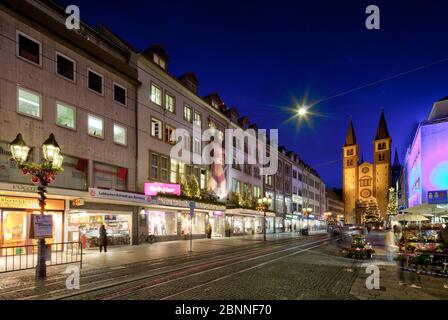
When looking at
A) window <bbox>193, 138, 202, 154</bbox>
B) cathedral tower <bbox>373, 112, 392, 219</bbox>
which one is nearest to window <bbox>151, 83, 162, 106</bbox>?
window <bbox>193, 138, 202, 154</bbox>

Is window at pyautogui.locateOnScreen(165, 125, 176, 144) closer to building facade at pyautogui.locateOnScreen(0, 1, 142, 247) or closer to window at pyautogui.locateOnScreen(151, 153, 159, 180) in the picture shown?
window at pyautogui.locateOnScreen(151, 153, 159, 180)

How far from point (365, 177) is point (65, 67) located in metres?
120

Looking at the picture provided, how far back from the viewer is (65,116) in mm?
21469

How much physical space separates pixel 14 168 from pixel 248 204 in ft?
107

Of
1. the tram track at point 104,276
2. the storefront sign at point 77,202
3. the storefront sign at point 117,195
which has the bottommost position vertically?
the tram track at point 104,276

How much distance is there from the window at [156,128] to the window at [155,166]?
63.8 inches

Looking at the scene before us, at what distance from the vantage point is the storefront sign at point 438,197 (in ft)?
97.6

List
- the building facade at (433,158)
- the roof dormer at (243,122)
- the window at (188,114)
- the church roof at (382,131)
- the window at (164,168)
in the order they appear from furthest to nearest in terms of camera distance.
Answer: the church roof at (382,131) → the roof dormer at (243,122) → the window at (188,114) → the building facade at (433,158) → the window at (164,168)

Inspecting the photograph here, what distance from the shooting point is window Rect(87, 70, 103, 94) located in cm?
2362

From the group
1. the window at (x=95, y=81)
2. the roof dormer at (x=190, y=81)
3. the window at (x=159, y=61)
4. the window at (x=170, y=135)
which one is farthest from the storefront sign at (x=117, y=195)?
the roof dormer at (x=190, y=81)

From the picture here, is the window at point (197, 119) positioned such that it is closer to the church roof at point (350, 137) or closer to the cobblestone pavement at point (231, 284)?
the cobblestone pavement at point (231, 284)

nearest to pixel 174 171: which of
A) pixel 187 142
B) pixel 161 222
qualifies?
pixel 187 142
